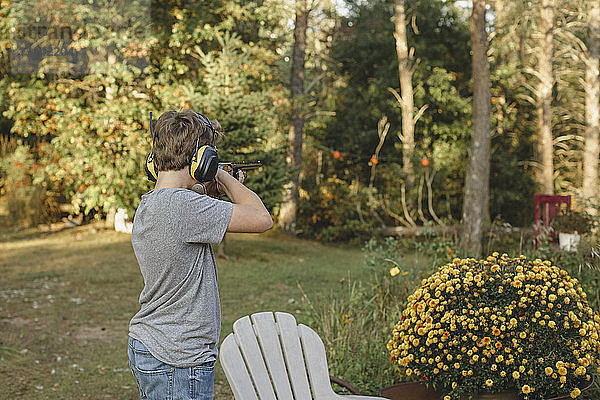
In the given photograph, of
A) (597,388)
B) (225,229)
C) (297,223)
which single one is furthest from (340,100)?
(225,229)

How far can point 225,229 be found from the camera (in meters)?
1.99

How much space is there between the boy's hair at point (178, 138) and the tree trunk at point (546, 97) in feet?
40.8

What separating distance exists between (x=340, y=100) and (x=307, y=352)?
1221 centimetres

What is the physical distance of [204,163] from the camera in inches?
77.6

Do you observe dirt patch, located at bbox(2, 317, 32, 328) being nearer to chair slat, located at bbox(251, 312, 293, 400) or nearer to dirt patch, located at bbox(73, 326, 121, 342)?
dirt patch, located at bbox(73, 326, 121, 342)

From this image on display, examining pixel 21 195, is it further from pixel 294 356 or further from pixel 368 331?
pixel 294 356

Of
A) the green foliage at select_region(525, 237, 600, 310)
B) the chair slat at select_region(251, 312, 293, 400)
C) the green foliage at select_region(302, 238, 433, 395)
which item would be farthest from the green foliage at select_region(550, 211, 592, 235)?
the chair slat at select_region(251, 312, 293, 400)

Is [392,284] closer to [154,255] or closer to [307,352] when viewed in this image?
[307,352]

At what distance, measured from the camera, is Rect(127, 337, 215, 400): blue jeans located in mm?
2004

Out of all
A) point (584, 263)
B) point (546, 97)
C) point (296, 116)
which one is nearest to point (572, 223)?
point (584, 263)

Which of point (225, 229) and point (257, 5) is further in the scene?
point (257, 5)

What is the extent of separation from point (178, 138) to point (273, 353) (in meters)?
1.09

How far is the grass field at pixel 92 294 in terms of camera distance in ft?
15.4

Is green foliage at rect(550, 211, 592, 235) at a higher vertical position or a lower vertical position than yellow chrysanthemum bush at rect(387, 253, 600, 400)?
higher
